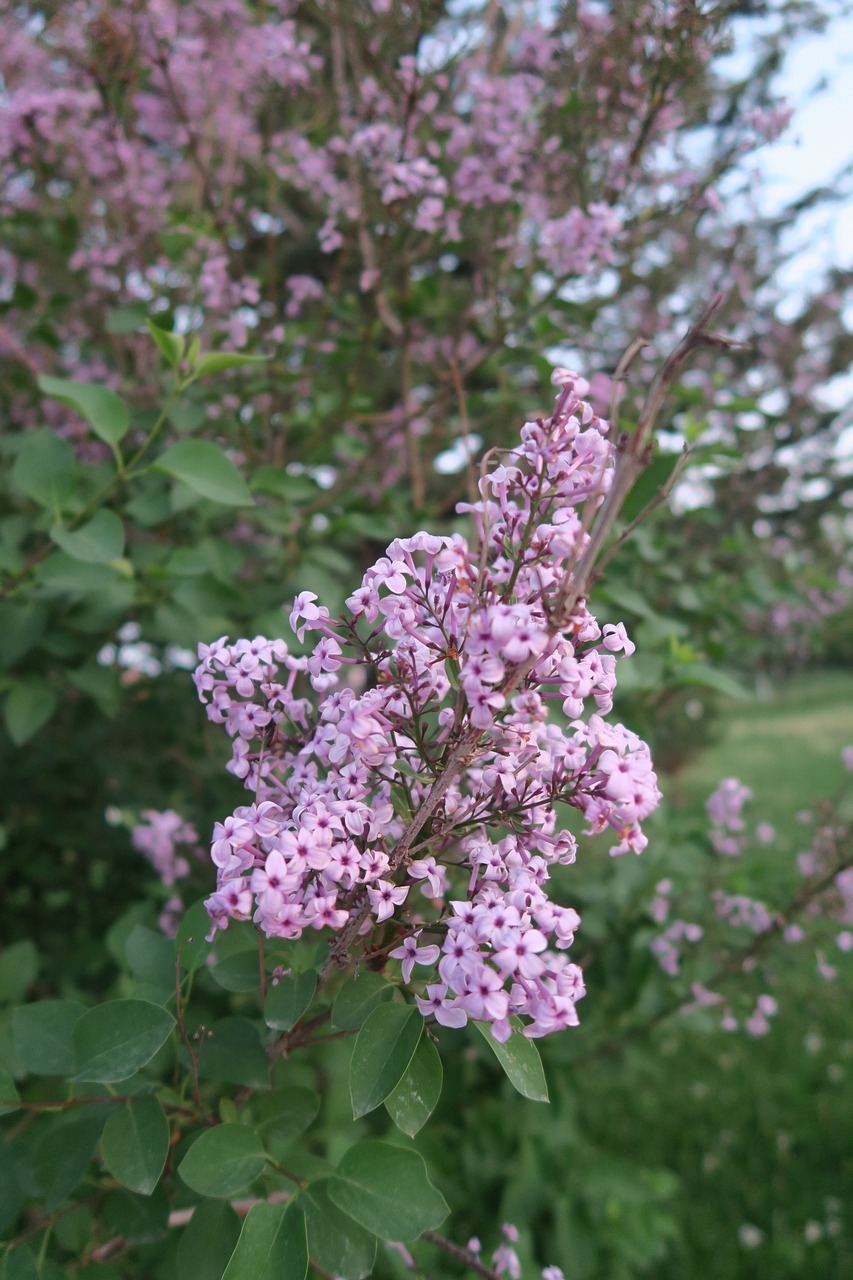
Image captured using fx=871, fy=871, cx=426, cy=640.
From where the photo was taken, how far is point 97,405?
4.87 feet

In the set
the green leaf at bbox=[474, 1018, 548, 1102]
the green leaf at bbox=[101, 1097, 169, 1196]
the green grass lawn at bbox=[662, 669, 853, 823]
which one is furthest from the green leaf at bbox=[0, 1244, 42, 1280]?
the green grass lawn at bbox=[662, 669, 853, 823]

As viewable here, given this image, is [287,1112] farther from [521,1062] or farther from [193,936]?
[521,1062]

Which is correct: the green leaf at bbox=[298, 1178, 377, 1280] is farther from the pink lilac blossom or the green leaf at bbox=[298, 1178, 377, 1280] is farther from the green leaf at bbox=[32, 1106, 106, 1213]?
the pink lilac blossom

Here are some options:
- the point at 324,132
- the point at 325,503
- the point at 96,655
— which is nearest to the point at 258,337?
the point at 325,503

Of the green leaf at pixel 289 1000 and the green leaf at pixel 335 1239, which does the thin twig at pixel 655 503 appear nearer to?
the green leaf at pixel 289 1000

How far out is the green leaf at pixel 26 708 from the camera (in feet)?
5.91

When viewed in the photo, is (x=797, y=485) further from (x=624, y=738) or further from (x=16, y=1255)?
(x=16, y=1255)

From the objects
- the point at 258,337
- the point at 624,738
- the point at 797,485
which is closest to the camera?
the point at 624,738

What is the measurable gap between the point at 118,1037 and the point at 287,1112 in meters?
0.25

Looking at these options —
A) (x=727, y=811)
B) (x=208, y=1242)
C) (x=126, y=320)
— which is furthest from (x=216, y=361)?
(x=727, y=811)

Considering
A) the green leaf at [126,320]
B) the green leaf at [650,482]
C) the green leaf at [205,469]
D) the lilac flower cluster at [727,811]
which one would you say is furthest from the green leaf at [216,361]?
the lilac flower cluster at [727,811]

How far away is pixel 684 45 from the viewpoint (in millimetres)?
1854

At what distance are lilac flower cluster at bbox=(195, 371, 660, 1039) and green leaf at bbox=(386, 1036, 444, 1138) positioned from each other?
56mm

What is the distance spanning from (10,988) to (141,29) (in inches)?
102
